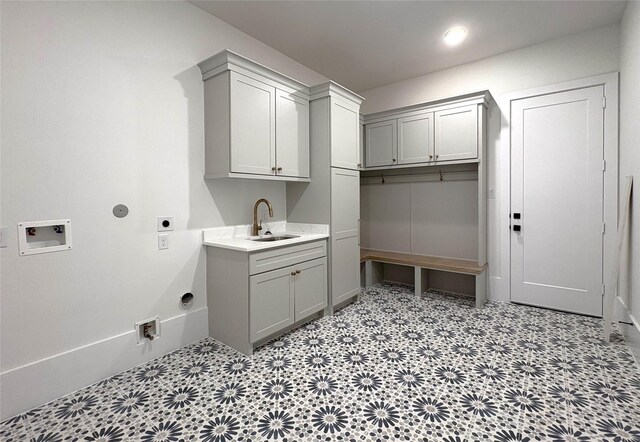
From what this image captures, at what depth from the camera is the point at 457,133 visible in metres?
3.46

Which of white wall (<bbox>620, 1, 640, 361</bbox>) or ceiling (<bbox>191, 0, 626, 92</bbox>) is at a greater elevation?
ceiling (<bbox>191, 0, 626, 92</bbox>)

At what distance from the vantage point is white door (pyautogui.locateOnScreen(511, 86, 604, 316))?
2990mm

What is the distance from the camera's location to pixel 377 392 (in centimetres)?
188

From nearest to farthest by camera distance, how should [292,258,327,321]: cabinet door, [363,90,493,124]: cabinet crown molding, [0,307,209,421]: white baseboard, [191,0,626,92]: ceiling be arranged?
[0,307,209,421]: white baseboard → [191,0,626,92]: ceiling → [292,258,327,321]: cabinet door → [363,90,493,124]: cabinet crown molding

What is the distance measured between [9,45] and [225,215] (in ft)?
5.57

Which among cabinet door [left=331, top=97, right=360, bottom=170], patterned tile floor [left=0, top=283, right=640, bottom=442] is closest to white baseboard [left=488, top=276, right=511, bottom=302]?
patterned tile floor [left=0, top=283, right=640, bottom=442]

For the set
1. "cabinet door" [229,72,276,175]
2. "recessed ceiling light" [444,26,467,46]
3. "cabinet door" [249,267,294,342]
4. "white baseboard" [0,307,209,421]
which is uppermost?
"recessed ceiling light" [444,26,467,46]

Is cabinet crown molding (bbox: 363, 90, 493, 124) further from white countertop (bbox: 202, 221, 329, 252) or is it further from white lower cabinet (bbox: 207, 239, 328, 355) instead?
white lower cabinet (bbox: 207, 239, 328, 355)

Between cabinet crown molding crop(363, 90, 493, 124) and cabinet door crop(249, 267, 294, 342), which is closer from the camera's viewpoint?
cabinet door crop(249, 267, 294, 342)

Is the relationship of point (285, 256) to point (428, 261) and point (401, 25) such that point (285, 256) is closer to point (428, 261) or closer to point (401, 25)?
point (428, 261)

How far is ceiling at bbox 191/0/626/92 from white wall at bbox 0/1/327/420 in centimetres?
59

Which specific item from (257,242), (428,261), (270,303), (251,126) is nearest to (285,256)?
(257,242)

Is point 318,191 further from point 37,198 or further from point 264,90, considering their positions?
point 37,198

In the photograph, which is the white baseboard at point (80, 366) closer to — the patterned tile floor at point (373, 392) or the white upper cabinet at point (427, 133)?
the patterned tile floor at point (373, 392)
